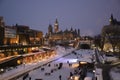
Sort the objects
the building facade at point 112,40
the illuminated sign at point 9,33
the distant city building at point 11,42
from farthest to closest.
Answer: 1. the building facade at point 112,40
2. the illuminated sign at point 9,33
3. the distant city building at point 11,42

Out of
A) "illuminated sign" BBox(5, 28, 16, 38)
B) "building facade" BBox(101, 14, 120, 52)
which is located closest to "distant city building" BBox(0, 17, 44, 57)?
"illuminated sign" BBox(5, 28, 16, 38)

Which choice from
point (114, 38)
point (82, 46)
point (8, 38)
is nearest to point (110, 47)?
point (114, 38)

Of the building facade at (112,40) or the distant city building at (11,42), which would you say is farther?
the building facade at (112,40)

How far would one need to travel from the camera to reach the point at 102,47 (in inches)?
Answer: 4417

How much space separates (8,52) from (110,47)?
62761 millimetres

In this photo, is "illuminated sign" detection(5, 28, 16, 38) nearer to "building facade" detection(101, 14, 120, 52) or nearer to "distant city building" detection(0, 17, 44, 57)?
"distant city building" detection(0, 17, 44, 57)

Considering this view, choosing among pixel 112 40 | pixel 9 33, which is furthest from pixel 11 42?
pixel 112 40

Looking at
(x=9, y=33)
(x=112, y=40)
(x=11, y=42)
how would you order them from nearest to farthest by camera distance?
(x=9, y=33) < (x=11, y=42) < (x=112, y=40)

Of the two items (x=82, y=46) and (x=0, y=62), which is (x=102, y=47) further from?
(x=0, y=62)

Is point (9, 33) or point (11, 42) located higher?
point (9, 33)

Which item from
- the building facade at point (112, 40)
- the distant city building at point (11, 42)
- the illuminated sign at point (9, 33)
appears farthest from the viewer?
the building facade at point (112, 40)

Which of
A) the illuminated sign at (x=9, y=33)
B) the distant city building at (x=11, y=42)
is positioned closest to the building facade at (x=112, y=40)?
the distant city building at (x=11, y=42)

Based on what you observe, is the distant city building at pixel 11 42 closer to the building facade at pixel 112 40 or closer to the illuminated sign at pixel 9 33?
the illuminated sign at pixel 9 33

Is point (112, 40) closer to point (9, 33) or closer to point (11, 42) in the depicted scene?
point (11, 42)
